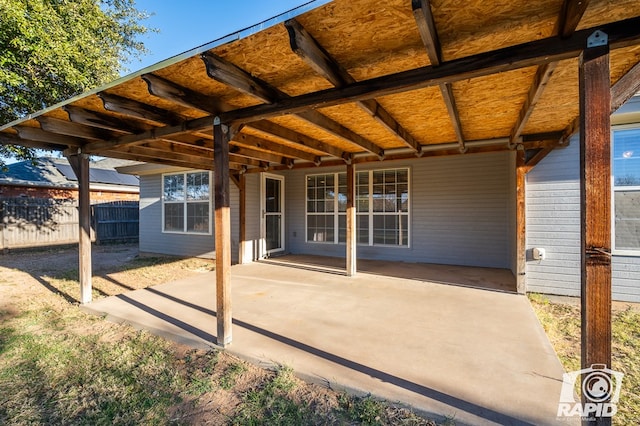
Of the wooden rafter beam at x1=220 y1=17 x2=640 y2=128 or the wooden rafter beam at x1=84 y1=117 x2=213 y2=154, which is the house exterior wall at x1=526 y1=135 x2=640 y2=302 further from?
the wooden rafter beam at x1=84 y1=117 x2=213 y2=154

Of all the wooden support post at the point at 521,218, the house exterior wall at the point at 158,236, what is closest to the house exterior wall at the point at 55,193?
the house exterior wall at the point at 158,236

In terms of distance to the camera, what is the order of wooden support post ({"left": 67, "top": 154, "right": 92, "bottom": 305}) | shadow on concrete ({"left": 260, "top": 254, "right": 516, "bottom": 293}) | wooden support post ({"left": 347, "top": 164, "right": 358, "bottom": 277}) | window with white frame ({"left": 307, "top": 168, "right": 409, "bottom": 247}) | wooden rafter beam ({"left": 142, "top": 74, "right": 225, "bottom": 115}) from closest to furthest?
wooden rafter beam ({"left": 142, "top": 74, "right": 225, "bottom": 115}) < wooden support post ({"left": 67, "top": 154, "right": 92, "bottom": 305}) < shadow on concrete ({"left": 260, "top": 254, "right": 516, "bottom": 293}) < wooden support post ({"left": 347, "top": 164, "right": 358, "bottom": 277}) < window with white frame ({"left": 307, "top": 168, "right": 409, "bottom": 247})

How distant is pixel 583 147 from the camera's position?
5.20ft

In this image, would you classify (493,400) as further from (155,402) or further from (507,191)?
(507,191)

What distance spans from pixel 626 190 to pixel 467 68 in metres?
3.75

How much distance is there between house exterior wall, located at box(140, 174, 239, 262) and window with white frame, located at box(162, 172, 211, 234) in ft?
0.63

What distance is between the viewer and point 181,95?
2508 mm

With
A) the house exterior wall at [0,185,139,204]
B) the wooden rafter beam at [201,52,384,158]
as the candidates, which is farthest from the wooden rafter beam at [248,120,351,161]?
the house exterior wall at [0,185,139,204]

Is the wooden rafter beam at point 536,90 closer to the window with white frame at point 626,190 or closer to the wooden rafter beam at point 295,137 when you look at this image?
the window with white frame at point 626,190

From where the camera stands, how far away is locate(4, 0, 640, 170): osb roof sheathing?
1600 mm

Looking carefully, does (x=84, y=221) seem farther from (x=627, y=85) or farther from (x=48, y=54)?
(x=627, y=85)

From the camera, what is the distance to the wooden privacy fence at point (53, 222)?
963cm

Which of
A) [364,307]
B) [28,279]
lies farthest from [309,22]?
[28,279]

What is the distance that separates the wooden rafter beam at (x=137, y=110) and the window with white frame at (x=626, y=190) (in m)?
5.61
